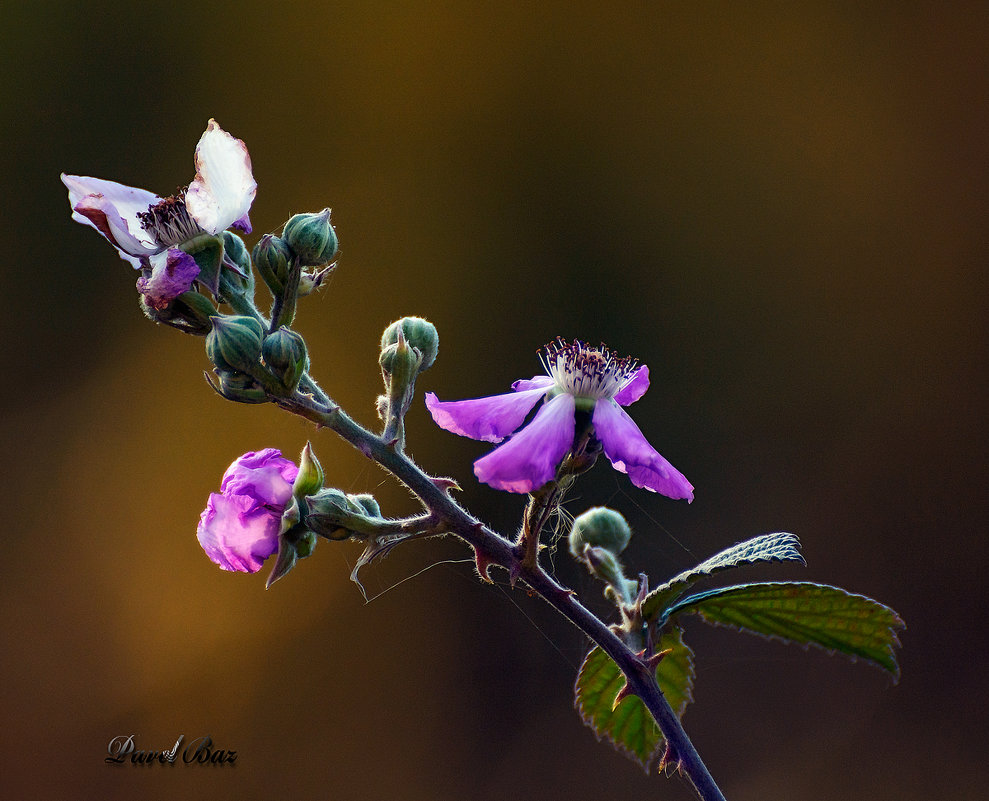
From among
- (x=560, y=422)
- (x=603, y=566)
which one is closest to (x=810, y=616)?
(x=603, y=566)

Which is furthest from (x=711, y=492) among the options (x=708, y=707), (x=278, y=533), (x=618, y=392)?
(x=278, y=533)

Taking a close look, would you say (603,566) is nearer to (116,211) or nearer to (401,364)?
(401,364)

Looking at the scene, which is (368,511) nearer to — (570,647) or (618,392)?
(618,392)

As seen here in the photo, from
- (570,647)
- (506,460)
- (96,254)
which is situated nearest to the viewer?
(506,460)

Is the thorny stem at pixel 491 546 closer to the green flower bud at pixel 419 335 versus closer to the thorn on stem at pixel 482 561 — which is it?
the thorn on stem at pixel 482 561

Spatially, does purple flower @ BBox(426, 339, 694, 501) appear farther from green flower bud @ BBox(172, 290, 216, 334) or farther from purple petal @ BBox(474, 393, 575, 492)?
green flower bud @ BBox(172, 290, 216, 334)

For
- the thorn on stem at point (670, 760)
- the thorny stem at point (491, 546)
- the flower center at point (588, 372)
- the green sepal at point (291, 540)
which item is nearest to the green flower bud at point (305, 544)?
the green sepal at point (291, 540)
